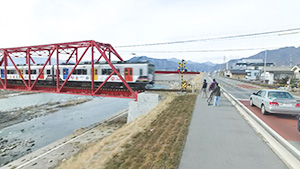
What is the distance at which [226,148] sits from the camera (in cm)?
481

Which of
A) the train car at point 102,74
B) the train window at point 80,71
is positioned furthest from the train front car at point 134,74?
the train window at point 80,71

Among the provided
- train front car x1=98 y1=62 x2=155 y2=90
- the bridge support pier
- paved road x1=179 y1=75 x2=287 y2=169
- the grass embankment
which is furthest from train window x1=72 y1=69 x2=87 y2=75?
paved road x1=179 y1=75 x2=287 y2=169

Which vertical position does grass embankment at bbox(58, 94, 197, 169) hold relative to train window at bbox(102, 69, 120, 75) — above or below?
below

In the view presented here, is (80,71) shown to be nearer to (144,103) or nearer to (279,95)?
(144,103)

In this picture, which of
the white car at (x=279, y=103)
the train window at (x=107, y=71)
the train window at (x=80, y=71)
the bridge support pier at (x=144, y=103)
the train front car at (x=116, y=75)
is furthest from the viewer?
the train window at (x=80, y=71)

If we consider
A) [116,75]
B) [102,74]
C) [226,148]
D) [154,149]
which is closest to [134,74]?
[116,75]

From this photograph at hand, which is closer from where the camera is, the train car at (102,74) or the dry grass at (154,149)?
the dry grass at (154,149)

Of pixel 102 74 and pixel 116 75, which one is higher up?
pixel 102 74

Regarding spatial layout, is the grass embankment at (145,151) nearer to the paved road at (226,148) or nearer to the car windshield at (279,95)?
the paved road at (226,148)

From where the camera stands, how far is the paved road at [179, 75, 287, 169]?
3.96 m

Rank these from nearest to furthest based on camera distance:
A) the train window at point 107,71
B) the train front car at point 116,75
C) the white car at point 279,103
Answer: the white car at point 279,103 < the train front car at point 116,75 < the train window at point 107,71

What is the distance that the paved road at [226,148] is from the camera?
396 centimetres

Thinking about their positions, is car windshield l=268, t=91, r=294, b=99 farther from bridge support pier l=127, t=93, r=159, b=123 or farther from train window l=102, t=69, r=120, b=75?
train window l=102, t=69, r=120, b=75

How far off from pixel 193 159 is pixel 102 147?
381 centimetres
